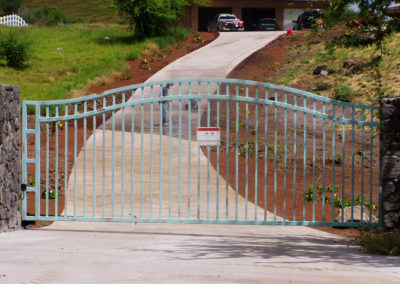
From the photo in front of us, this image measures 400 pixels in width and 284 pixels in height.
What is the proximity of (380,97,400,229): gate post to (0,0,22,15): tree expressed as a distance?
242 feet

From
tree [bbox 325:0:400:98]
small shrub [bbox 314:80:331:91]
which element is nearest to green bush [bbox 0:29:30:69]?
small shrub [bbox 314:80:331:91]

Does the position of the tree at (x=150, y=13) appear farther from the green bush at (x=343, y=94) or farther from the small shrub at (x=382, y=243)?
the small shrub at (x=382, y=243)

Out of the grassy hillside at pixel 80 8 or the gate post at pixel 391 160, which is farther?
the grassy hillside at pixel 80 8

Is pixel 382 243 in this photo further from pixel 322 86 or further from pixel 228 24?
pixel 228 24

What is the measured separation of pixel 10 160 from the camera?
10117mm

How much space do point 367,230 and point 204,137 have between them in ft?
8.60

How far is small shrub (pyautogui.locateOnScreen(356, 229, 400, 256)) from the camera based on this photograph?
8.50 metres

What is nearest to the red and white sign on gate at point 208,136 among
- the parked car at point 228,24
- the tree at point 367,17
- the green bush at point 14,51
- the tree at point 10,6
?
the tree at point 367,17

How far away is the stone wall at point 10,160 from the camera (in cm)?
992

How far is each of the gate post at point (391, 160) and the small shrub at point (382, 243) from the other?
28.6 inches

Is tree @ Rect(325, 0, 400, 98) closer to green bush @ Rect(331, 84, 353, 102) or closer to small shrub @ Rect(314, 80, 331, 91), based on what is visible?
green bush @ Rect(331, 84, 353, 102)

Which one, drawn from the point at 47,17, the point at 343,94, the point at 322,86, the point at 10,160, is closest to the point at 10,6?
the point at 47,17

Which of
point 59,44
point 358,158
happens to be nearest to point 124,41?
point 59,44

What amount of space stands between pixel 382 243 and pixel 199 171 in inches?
101
